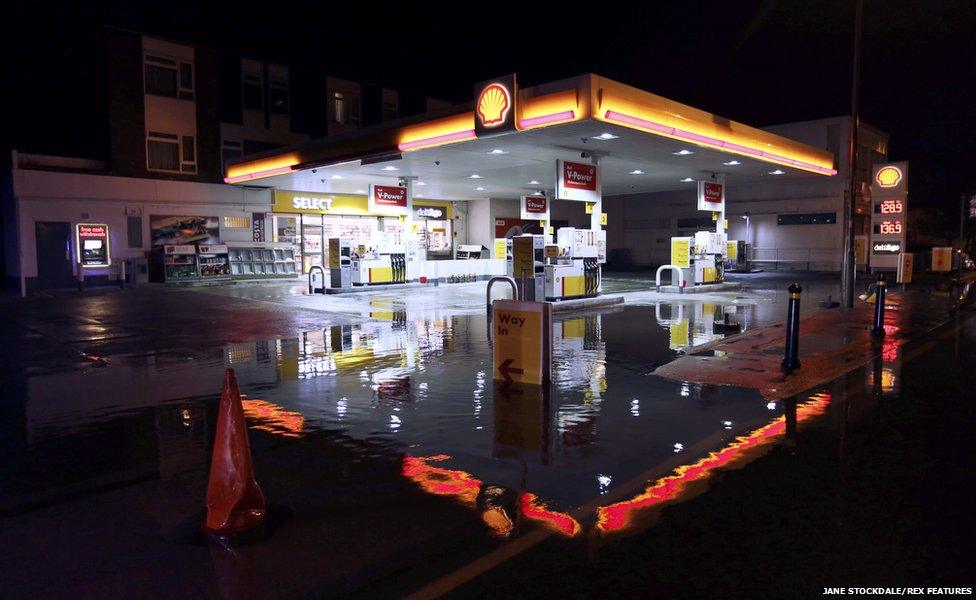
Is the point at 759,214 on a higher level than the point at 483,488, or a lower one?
higher

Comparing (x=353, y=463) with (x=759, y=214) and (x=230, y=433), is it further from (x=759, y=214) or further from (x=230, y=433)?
(x=759, y=214)

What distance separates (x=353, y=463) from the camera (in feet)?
19.5

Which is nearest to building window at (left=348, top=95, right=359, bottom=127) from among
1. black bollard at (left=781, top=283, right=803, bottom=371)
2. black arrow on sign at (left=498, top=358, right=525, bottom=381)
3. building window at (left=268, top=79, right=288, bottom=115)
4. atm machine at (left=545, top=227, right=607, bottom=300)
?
building window at (left=268, top=79, right=288, bottom=115)

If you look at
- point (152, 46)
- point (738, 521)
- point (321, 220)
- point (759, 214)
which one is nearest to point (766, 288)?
point (759, 214)

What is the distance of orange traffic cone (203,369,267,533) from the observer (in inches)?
182

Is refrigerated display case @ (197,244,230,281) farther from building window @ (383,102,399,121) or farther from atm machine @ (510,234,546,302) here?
atm machine @ (510,234,546,302)

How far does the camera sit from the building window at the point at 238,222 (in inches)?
1229

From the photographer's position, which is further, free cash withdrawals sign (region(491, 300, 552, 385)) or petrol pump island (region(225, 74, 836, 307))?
petrol pump island (region(225, 74, 836, 307))

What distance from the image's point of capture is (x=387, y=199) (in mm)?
27078

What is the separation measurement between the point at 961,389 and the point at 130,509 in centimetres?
947

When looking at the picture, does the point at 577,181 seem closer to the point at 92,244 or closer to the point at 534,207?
the point at 534,207

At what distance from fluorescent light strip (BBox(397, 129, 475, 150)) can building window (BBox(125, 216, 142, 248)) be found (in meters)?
14.0

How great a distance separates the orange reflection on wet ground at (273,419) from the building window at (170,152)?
24657 millimetres

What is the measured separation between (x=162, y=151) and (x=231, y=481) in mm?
28620
